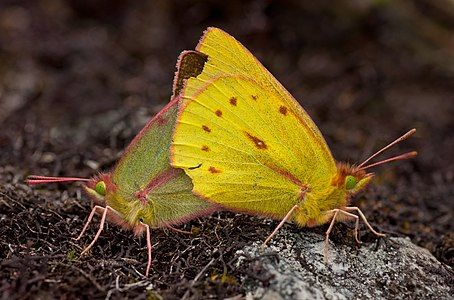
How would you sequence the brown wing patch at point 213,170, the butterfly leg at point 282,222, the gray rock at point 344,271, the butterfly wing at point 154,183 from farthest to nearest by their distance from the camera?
the butterfly wing at point 154,183 < the brown wing patch at point 213,170 < the butterfly leg at point 282,222 < the gray rock at point 344,271

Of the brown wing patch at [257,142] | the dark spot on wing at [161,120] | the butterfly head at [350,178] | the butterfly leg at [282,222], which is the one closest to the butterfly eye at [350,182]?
the butterfly head at [350,178]

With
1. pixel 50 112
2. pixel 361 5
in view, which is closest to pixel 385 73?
pixel 361 5

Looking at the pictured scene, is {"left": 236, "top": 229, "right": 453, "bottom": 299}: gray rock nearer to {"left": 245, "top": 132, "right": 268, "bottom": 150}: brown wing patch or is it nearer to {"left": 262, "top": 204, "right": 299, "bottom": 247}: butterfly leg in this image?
{"left": 262, "top": 204, "right": 299, "bottom": 247}: butterfly leg

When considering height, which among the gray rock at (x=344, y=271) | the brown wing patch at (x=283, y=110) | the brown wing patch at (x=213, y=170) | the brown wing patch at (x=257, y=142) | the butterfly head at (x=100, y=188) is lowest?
the gray rock at (x=344, y=271)

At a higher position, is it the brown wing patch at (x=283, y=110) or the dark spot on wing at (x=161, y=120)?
the brown wing patch at (x=283, y=110)

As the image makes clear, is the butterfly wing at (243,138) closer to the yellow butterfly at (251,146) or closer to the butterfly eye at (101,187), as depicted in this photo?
the yellow butterfly at (251,146)

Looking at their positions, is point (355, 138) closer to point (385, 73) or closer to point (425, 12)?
point (385, 73)
